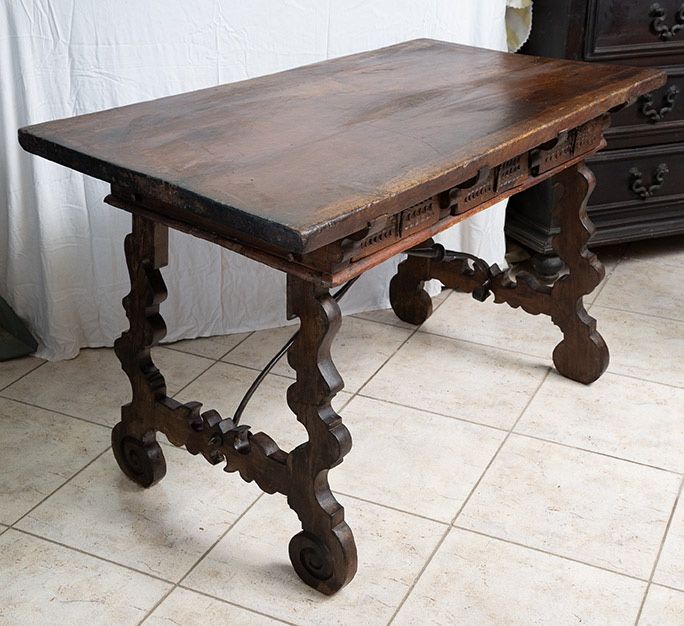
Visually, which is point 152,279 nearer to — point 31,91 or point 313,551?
point 313,551

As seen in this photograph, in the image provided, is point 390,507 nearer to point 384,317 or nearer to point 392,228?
point 392,228

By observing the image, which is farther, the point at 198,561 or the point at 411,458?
the point at 411,458

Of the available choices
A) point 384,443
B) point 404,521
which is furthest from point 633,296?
point 404,521

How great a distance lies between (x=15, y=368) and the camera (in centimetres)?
272

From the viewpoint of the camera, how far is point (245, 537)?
6.79ft

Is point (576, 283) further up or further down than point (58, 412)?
further up

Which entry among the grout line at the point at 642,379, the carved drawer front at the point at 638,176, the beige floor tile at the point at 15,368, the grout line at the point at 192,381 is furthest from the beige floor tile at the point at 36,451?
the carved drawer front at the point at 638,176

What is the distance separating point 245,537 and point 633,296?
5.28ft

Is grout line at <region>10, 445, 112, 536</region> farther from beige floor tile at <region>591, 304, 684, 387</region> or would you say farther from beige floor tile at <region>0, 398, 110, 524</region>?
beige floor tile at <region>591, 304, 684, 387</region>

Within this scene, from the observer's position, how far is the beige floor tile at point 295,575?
6.17 ft

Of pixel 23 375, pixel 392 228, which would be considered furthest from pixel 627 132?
pixel 23 375

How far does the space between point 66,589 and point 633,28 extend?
2180mm

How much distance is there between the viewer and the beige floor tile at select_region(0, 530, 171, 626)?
72.9 inches

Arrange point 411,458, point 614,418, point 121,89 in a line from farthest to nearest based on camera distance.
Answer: point 121,89 < point 614,418 < point 411,458
